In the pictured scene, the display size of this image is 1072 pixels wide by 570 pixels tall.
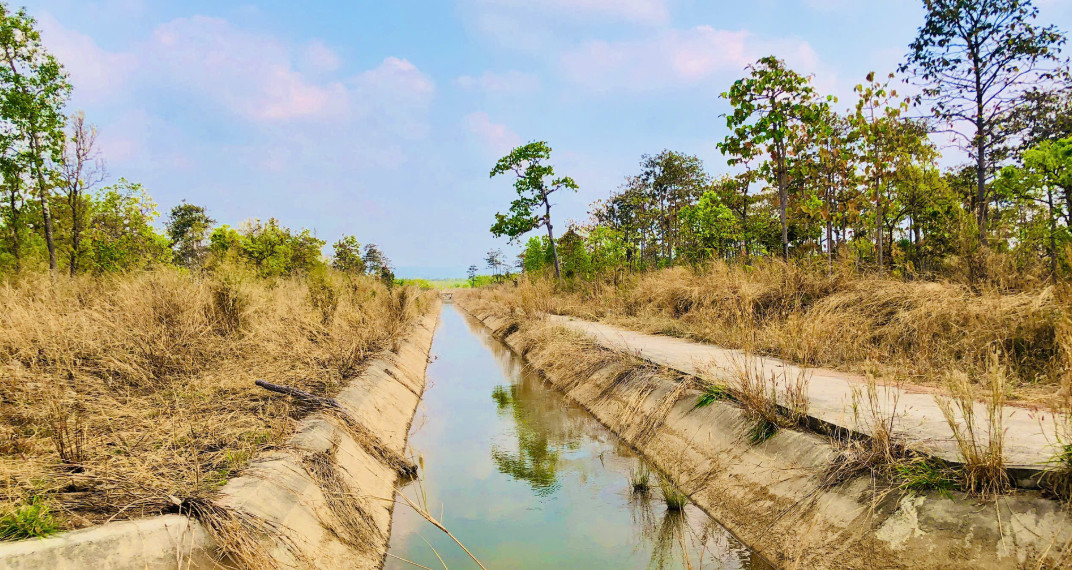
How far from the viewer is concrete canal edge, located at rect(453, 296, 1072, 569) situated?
271 cm

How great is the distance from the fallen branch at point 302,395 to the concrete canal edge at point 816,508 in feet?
13.0

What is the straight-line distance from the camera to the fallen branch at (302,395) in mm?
5785

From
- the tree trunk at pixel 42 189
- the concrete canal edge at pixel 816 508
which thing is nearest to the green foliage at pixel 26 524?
the concrete canal edge at pixel 816 508

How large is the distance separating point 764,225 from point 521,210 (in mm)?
11554

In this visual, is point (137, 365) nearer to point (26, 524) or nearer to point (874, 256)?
point (26, 524)

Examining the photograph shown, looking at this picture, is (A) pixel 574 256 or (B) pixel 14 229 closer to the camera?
(B) pixel 14 229

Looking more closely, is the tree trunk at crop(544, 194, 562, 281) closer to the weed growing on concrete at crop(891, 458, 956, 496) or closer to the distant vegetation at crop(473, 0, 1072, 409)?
the distant vegetation at crop(473, 0, 1072, 409)

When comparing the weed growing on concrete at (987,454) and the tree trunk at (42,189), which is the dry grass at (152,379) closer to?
the weed growing on concrete at (987,454)

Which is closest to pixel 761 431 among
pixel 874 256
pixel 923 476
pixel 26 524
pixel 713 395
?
pixel 713 395

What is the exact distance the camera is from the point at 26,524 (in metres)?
2.82

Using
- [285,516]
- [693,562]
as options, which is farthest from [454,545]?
[693,562]

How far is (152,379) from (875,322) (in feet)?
33.7

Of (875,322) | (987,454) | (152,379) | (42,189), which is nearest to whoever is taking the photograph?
(987,454)

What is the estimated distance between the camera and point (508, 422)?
851cm
